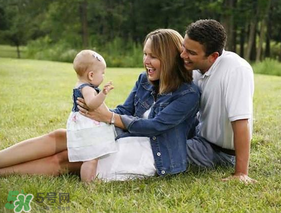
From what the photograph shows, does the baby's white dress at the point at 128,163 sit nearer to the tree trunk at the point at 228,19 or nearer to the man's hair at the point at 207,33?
the man's hair at the point at 207,33

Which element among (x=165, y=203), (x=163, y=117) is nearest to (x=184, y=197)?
(x=165, y=203)

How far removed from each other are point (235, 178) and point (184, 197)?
47cm

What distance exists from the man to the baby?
59 centimetres

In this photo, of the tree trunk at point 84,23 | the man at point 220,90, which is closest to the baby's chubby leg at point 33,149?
the man at point 220,90

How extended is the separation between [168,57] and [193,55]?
17cm

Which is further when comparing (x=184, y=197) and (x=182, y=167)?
(x=182, y=167)

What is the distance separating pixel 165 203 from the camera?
244 centimetres

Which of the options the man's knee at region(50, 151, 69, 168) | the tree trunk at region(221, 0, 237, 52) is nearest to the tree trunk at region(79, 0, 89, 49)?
the tree trunk at region(221, 0, 237, 52)

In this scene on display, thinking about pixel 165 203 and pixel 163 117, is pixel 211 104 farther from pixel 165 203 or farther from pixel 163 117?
pixel 165 203

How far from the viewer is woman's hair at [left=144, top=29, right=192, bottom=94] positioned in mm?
2775

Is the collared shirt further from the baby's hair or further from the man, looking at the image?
the baby's hair

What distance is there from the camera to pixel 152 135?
9.18 feet

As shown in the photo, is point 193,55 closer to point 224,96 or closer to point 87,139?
point 224,96

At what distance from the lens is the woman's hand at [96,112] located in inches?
107
